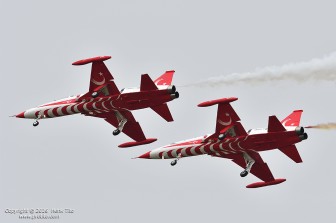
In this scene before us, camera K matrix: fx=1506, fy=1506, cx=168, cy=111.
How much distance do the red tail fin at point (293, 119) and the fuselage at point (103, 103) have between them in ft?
25.4

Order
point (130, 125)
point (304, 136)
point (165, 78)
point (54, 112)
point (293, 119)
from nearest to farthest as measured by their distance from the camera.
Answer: point (304, 136) < point (293, 119) < point (165, 78) < point (54, 112) < point (130, 125)

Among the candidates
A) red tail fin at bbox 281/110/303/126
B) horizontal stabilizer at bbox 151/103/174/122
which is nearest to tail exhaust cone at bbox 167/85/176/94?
horizontal stabilizer at bbox 151/103/174/122

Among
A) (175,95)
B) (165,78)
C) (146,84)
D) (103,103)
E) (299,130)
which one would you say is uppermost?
(165,78)

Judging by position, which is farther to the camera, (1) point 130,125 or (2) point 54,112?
(1) point 130,125

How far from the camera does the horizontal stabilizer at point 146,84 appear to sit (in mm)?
101625

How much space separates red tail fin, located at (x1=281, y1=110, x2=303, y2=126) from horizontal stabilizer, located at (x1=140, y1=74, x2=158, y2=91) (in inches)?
361

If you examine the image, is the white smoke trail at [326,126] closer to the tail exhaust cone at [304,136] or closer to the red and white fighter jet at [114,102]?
the tail exhaust cone at [304,136]

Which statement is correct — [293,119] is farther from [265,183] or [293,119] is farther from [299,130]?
[265,183]

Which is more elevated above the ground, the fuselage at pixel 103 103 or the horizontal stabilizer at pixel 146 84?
the horizontal stabilizer at pixel 146 84

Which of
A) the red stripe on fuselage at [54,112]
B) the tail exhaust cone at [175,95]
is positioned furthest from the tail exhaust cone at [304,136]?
the red stripe on fuselage at [54,112]

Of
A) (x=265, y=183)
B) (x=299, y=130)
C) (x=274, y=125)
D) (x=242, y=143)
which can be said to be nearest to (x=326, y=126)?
(x=299, y=130)

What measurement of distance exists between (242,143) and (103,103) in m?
10.6

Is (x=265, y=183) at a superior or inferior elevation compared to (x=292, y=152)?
inferior

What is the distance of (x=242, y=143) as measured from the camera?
10138 cm
